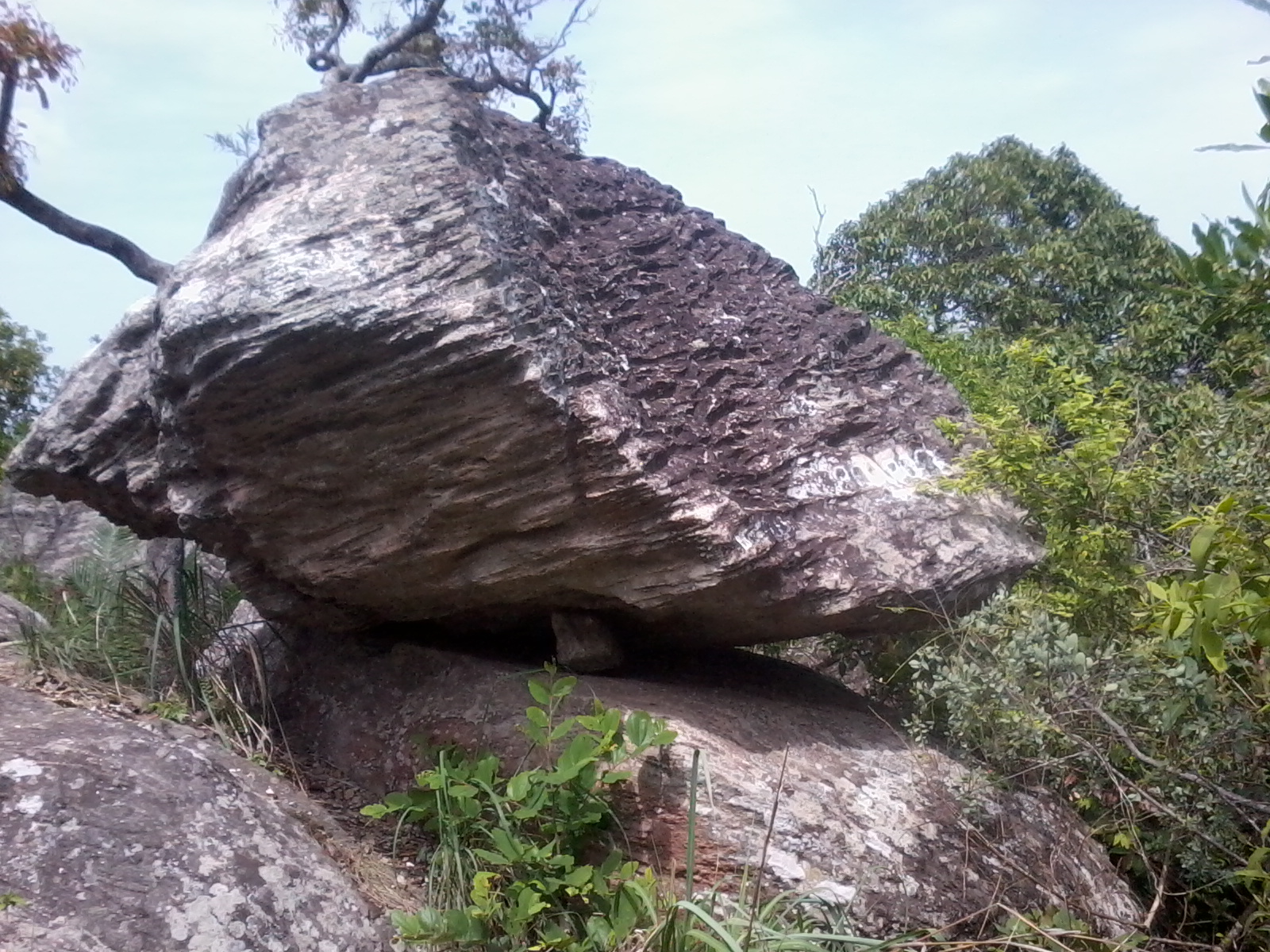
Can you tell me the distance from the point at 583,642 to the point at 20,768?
1759 mm

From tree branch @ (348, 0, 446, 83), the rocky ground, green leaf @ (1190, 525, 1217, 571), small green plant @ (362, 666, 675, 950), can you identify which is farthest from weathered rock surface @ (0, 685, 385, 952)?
tree branch @ (348, 0, 446, 83)

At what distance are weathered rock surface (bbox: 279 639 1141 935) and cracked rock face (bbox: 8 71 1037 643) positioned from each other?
0.28 metres

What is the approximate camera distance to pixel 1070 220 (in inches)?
331

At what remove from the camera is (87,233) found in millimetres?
7750

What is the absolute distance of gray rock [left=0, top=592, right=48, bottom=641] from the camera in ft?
13.6

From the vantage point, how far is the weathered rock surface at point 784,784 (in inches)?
115

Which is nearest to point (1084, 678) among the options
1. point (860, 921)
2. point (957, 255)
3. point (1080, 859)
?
point (1080, 859)

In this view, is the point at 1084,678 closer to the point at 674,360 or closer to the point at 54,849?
the point at 674,360

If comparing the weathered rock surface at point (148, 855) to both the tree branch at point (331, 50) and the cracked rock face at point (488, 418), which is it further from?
the tree branch at point (331, 50)

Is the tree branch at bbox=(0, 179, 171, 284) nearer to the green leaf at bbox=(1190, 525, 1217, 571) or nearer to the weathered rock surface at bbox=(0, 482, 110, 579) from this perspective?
the weathered rock surface at bbox=(0, 482, 110, 579)

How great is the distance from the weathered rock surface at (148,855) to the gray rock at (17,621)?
120cm

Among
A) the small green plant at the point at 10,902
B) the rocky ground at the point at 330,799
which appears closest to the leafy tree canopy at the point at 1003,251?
the rocky ground at the point at 330,799

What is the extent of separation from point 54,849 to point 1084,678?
2.88 meters

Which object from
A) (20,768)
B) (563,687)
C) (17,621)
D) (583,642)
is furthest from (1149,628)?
(17,621)
